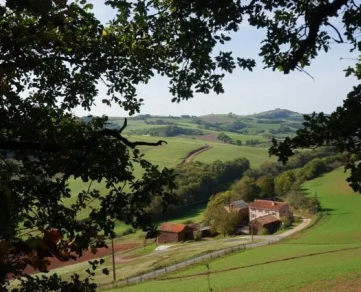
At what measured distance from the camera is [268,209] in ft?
240

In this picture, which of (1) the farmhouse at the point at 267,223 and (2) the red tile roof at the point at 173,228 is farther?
(1) the farmhouse at the point at 267,223

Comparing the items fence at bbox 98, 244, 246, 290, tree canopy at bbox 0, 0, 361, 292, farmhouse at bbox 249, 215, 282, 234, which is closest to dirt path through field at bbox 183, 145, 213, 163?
farmhouse at bbox 249, 215, 282, 234

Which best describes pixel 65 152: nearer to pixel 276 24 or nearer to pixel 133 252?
pixel 276 24

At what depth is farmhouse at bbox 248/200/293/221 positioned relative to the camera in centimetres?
7188

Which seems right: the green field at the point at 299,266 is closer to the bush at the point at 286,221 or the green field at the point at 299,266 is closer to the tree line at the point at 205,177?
the bush at the point at 286,221

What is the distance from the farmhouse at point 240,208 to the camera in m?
76.0

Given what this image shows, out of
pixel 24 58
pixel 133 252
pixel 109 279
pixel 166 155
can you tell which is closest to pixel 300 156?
pixel 166 155

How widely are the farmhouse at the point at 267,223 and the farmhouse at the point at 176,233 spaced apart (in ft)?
35.9

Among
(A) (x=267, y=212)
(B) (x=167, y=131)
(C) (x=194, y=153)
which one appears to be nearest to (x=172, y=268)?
(A) (x=267, y=212)

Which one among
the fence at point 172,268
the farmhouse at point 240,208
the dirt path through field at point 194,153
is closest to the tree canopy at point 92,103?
the fence at point 172,268

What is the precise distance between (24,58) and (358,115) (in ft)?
13.4

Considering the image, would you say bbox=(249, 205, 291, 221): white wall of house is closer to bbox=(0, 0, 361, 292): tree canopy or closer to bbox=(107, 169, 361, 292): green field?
bbox=(107, 169, 361, 292): green field

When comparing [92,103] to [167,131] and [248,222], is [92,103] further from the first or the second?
[167,131]

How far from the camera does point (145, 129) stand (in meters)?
186
